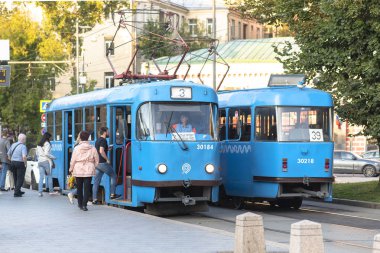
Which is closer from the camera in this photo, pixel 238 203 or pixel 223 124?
pixel 238 203

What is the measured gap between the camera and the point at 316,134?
78.5 feet

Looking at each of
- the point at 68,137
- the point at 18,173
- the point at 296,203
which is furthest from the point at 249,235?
the point at 68,137

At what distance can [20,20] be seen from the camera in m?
72.9

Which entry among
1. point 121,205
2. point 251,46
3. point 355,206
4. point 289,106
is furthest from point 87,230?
point 251,46

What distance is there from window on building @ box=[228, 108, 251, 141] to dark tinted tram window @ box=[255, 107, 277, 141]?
0.35 metres

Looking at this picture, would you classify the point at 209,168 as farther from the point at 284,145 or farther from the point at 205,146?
the point at 284,145

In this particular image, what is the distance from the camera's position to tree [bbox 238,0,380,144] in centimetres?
2709

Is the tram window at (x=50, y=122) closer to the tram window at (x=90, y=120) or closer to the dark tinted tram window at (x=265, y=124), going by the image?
the tram window at (x=90, y=120)

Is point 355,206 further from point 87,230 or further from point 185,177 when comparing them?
point 87,230

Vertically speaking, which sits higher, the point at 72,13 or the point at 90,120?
the point at 72,13

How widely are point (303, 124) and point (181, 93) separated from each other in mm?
3517

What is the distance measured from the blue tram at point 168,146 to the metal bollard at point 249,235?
8085mm

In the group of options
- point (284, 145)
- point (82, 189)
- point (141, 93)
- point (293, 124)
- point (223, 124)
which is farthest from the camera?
point (223, 124)

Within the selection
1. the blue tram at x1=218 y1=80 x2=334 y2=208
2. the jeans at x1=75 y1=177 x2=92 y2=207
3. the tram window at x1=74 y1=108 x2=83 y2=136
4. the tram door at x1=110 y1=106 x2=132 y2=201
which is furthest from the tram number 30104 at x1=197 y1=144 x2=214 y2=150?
the tram window at x1=74 y1=108 x2=83 y2=136
